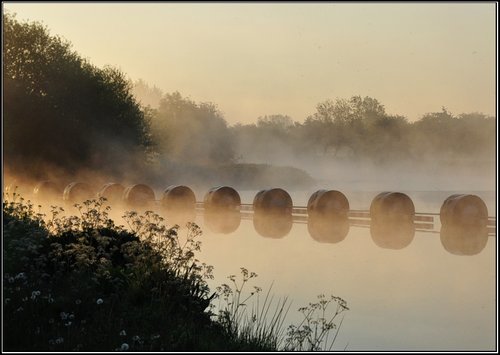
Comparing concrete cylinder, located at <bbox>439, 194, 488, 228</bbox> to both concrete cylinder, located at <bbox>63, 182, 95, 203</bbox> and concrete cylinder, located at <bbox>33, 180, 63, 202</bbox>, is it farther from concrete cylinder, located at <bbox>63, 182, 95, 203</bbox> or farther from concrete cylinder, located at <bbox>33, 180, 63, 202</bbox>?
concrete cylinder, located at <bbox>33, 180, 63, 202</bbox>

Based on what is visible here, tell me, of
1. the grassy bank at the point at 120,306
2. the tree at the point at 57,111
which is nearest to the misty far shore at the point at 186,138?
the tree at the point at 57,111

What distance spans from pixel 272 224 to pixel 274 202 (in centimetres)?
281

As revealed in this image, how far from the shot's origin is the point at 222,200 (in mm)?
34250

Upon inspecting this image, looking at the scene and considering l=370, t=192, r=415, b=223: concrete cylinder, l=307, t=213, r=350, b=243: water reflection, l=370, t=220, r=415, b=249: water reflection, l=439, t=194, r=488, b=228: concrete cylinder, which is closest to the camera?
l=370, t=220, r=415, b=249: water reflection

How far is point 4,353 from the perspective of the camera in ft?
26.0

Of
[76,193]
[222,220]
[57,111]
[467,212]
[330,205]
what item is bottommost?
[222,220]

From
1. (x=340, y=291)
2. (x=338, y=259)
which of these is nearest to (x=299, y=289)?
(x=340, y=291)

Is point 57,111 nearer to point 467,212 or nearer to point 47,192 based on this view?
point 47,192

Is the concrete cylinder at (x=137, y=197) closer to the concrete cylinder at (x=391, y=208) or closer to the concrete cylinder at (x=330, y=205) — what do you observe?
the concrete cylinder at (x=330, y=205)

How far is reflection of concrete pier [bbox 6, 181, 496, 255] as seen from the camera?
977 inches

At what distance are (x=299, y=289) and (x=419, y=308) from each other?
8.63 feet

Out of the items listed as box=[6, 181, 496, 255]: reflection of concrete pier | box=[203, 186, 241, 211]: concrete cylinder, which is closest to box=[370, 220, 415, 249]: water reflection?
box=[6, 181, 496, 255]: reflection of concrete pier

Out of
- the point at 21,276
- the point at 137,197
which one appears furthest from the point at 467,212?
the point at 21,276

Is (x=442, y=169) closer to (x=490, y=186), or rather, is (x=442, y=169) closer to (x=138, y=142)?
(x=490, y=186)
